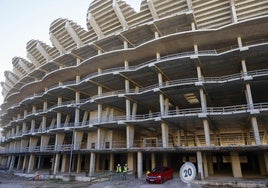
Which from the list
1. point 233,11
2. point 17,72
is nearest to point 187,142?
point 233,11

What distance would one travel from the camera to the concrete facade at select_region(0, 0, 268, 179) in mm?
22312

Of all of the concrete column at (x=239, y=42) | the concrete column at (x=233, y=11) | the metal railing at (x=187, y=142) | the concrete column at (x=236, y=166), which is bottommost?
the concrete column at (x=236, y=166)

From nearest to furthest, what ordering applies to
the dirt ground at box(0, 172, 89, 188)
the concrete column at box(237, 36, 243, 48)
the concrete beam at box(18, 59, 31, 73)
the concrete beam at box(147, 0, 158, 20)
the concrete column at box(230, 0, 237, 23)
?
the dirt ground at box(0, 172, 89, 188)
the concrete column at box(237, 36, 243, 48)
the concrete column at box(230, 0, 237, 23)
the concrete beam at box(147, 0, 158, 20)
the concrete beam at box(18, 59, 31, 73)

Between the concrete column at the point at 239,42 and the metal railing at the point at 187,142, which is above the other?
the concrete column at the point at 239,42

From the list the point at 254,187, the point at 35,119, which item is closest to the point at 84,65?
the point at 35,119

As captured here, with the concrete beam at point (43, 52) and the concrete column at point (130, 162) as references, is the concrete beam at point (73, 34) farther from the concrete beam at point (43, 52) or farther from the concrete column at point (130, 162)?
the concrete column at point (130, 162)

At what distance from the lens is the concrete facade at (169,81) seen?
2231 cm

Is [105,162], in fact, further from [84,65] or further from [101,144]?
[84,65]

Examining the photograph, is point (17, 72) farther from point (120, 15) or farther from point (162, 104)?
point (162, 104)

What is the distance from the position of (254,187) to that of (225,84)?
1077 cm

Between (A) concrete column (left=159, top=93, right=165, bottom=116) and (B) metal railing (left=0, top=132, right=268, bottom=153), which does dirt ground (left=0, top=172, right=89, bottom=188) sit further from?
(A) concrete column (left=159, top=93, right=165, bottom=116)

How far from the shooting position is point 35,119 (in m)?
41.7

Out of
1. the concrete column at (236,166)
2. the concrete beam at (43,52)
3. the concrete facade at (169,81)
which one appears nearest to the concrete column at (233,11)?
the concrete facade at (169,81)

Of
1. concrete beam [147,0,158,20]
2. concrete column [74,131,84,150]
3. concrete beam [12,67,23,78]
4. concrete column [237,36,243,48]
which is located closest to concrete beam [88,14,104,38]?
concrete beam [147,0,158,20]
